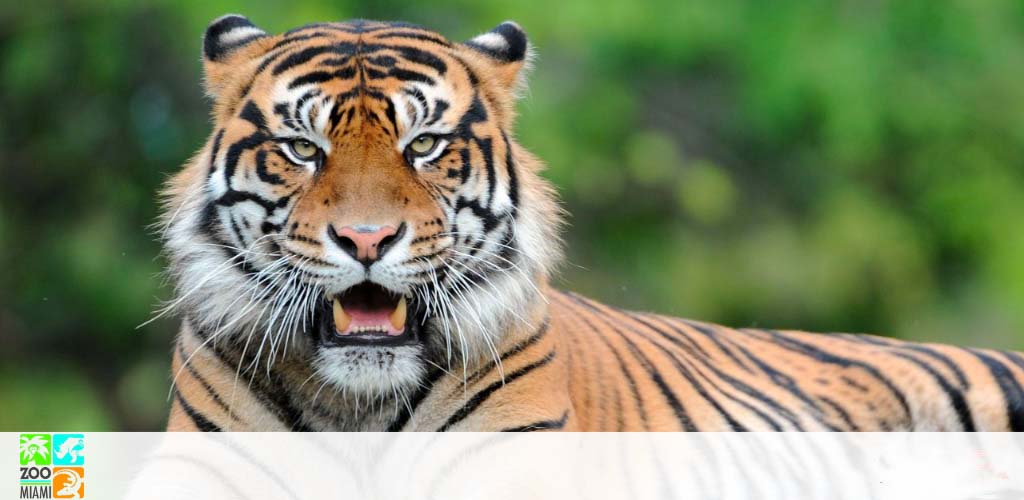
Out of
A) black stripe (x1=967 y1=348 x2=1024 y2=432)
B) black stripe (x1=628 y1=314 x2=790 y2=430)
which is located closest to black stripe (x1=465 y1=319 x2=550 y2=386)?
black stripe (x1=628 y1=314 x2=790 y2=430)

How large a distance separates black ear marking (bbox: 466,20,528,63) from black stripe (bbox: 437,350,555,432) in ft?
2.29

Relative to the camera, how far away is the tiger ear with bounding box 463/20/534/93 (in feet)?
10.2

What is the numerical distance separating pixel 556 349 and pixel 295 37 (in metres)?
0.89

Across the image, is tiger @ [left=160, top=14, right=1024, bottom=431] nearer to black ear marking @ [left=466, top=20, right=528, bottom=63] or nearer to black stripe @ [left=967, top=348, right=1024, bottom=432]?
black ear marking @ [left=466, top=20, right=528, bottom=63]

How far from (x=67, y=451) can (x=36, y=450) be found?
0.23 feet

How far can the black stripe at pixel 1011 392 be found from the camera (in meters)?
3.66

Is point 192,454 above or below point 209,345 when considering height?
below

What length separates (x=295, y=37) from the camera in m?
3.00

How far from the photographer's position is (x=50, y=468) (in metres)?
3.19

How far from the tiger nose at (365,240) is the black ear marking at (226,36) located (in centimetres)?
64

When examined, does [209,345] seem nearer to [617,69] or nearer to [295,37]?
[295,37]

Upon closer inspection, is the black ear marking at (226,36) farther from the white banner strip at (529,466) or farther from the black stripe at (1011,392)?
the black stripe at (1011,392)

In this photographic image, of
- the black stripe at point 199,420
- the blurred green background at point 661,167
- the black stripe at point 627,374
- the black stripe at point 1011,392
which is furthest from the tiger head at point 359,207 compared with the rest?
the blurred green background at point 661,167

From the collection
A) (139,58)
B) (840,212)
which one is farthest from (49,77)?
(840,212)
